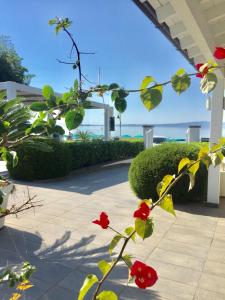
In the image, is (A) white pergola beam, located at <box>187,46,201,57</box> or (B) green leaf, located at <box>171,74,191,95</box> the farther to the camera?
(A) white pergola beam, located at <box>187,46,201,57</box>

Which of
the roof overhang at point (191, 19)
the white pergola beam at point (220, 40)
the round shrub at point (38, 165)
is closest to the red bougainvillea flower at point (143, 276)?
the roof overhang at point (191, 19)

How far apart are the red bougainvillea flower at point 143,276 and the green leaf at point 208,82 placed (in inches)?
21.6

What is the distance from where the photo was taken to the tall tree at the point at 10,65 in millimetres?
25938

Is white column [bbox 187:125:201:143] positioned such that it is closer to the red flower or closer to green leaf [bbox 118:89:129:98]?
green leaf [bbox 118:89:129:98]

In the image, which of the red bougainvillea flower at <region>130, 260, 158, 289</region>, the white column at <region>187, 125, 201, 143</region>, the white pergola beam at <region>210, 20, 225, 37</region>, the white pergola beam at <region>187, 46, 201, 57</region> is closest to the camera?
the red bougainvillea flower at <region>130, 260, 158, 289</region>

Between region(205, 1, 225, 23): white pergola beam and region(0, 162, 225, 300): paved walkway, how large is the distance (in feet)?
9.66

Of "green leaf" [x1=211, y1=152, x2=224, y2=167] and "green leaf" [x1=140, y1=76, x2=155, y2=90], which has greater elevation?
"green leaf" [x1=140, y1=76, x2=155, y2=90]

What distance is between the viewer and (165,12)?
3320 mm

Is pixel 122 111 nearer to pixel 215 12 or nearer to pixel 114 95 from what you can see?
pixel 114 95

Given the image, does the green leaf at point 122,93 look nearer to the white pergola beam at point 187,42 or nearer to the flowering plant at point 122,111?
the flowering plant at point 122,111

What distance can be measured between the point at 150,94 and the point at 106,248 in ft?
10.9

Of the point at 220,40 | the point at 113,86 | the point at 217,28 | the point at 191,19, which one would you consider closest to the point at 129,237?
the point at 113,86

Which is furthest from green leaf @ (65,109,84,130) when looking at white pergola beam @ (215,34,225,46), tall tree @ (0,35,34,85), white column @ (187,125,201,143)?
tall tree @ (0,35,34,85)

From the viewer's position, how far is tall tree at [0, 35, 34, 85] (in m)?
25.9
